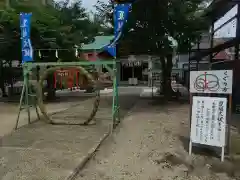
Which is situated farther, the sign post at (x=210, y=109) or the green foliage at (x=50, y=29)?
the green foliage at (x=50, y=29)

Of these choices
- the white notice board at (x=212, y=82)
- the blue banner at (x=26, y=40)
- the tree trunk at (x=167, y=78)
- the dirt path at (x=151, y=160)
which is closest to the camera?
the dirt path at (x=151, y=160)

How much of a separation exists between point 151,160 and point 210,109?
1515 millimetres

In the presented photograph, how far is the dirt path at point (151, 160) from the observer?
4.96m

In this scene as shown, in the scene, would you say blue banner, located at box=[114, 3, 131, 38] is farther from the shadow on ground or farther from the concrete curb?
the concrete curb

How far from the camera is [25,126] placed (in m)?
9.09

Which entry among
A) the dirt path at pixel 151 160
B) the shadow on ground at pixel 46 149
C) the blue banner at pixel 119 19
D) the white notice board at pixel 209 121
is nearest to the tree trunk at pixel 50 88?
the shadow on ground at pixel 46 149

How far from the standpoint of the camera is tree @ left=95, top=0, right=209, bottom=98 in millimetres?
12977

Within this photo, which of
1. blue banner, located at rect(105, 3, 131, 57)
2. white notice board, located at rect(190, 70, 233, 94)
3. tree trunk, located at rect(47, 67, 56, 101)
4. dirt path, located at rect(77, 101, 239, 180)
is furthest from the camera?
tree trunk, located at rect(47, 67, 56, 101)

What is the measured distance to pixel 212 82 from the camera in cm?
603

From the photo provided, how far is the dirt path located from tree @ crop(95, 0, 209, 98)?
598 centimetres

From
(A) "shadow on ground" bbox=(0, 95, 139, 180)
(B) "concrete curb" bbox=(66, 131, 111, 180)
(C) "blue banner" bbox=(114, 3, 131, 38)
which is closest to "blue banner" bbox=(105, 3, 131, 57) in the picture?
(C) "blue banner" bbox=(114, 3, 131, 38)

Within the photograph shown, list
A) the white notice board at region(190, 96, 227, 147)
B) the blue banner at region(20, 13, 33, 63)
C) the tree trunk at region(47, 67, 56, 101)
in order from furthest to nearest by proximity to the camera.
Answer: the tree trunk at region(47, 67, 56, 101), the blue banner at region(20, 13, 33, 63), the white notice board at region(190, 96, 227, 147)

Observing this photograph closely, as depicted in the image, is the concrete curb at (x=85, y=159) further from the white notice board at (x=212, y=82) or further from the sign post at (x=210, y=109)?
the white notice board at (x=212, y=82)

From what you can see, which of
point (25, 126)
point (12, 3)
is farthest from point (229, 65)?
point (12, 3)
